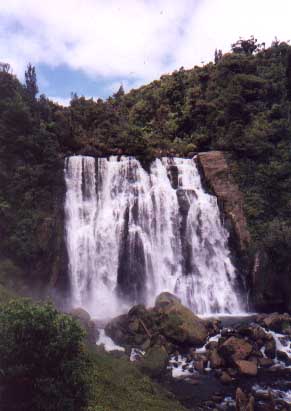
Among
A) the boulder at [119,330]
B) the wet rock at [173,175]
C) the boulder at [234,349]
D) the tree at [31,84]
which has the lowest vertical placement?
the boulder at [234,349]

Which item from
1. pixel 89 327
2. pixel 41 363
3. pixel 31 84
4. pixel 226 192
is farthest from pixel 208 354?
pixel 31 84

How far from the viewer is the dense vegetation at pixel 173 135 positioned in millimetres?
27656

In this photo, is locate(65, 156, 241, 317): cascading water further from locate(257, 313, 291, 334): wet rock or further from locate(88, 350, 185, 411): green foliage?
locate(88, 350, 185, 411): green foliage

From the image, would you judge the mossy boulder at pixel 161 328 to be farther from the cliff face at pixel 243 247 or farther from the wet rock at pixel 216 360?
the cliff face at pixel 243 247

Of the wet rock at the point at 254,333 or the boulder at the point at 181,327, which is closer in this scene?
the boulder at the point at 181,327

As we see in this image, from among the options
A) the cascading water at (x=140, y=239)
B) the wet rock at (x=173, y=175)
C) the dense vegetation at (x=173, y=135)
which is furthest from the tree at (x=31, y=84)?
the wet rock at (x=173, y=175)

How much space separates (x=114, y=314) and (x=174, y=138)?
23828mm

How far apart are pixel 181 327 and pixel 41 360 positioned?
1183 cm

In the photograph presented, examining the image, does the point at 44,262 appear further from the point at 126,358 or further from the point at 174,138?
the point at 174,138

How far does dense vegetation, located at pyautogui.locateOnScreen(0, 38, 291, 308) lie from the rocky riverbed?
7.77m

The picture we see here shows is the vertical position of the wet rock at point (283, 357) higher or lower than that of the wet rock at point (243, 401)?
higher

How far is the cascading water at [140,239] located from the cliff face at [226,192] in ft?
2.85

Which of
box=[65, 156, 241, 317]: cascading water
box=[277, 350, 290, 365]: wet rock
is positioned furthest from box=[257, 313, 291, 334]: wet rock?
box=[65, 156, 241, 317]: cascading water

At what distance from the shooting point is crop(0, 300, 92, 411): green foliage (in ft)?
35.4
